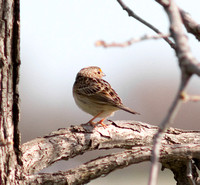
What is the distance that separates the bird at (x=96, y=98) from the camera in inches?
242

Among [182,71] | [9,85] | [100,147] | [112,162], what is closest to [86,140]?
[100,147]

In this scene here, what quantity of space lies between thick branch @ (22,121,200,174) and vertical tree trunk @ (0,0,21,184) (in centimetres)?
18

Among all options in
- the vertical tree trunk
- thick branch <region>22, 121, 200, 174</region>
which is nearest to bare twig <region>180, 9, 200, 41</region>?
the vertical tree trunk

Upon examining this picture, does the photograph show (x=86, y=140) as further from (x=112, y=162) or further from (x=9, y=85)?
(x=9, y=85)

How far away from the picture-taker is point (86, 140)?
3877 millimetres

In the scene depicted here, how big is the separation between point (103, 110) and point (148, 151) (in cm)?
272

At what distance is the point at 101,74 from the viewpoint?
785 centimetres

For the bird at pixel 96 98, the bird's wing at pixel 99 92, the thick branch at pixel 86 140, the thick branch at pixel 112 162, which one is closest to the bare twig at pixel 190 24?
the thick branch at pixel 112 162

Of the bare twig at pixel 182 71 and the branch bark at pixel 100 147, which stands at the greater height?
the bare twig at pixel 182 71

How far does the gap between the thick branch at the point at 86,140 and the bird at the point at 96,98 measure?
1.48 meters

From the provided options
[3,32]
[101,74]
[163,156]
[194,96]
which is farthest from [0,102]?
[101,74]

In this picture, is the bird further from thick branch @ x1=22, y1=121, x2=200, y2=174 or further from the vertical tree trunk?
the vertical tree trunk

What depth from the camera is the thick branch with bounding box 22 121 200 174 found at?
341cm

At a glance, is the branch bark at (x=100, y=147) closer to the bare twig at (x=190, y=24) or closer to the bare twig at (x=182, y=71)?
the bare twig at (x=190, y=24)
